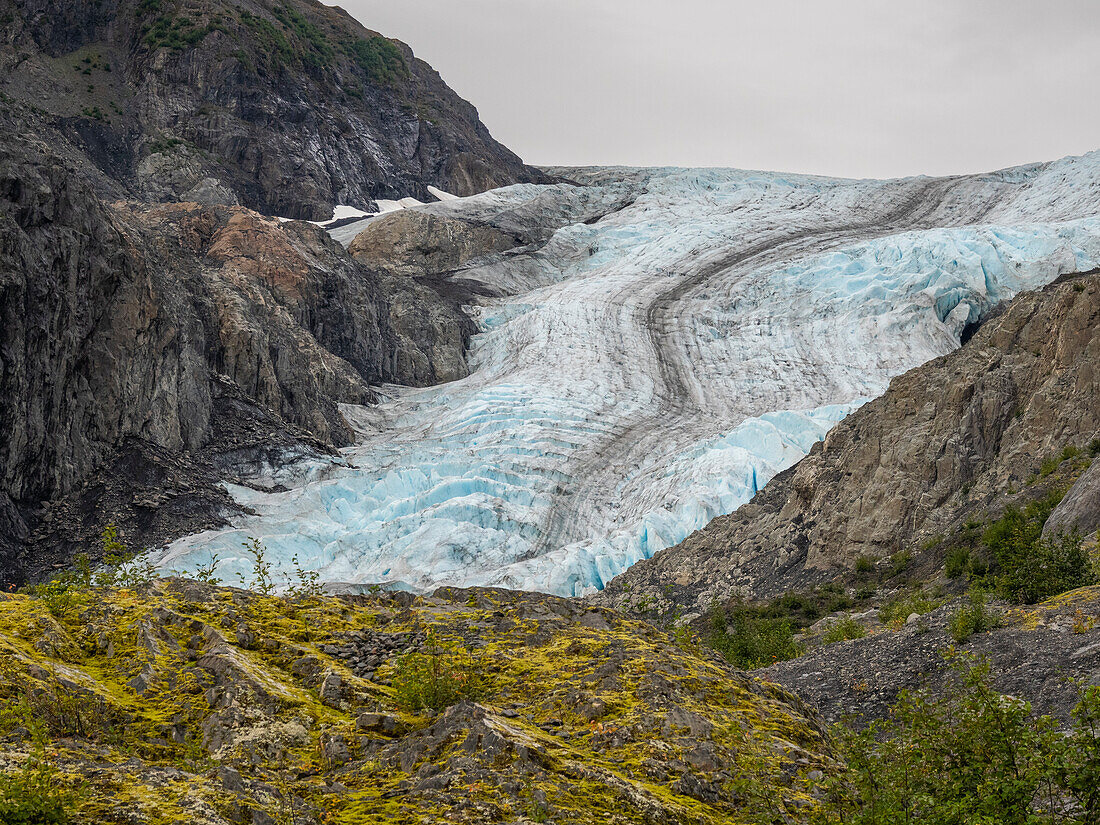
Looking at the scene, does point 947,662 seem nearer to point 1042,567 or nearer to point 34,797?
point 1042,567

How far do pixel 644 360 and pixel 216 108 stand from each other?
35206 millimetres

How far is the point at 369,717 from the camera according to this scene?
5.08 meters

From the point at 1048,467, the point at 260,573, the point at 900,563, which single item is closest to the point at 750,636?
the point at 900,563

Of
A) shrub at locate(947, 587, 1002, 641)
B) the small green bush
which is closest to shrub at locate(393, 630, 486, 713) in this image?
the small green bush

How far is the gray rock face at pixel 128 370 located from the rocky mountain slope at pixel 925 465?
12592mm

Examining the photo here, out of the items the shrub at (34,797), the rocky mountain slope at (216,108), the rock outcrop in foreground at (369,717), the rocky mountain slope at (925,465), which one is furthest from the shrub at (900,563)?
the rocky mountain slope at (216,108)

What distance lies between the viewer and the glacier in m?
25.1

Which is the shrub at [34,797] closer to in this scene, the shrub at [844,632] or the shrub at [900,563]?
the shrub at [844,632]

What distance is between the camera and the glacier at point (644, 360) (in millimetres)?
25125

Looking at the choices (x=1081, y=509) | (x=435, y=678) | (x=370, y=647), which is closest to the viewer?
(x=435, y=678)

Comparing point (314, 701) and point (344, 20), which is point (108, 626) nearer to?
point (314, 701)

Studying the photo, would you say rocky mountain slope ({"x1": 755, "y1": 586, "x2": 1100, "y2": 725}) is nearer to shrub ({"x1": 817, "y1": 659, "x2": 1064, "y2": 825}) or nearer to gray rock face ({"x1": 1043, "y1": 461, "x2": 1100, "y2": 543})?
gray rock face ({"x1": 1043, "y1": 461, "x2": 1100, "y2": 543})

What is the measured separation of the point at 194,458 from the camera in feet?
87.8

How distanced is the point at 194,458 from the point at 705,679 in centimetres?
2347
